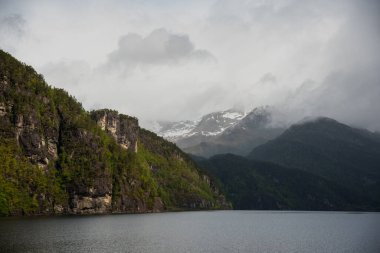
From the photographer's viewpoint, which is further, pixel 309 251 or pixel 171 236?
pixel 171 236

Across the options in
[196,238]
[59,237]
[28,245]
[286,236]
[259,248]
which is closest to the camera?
[28,245]

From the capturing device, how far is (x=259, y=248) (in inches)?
4254

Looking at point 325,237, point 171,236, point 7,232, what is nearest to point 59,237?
point 7,232

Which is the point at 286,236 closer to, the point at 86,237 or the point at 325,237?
the point at 325,237

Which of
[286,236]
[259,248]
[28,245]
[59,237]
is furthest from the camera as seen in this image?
[286,236]

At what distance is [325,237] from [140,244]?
5562 cm

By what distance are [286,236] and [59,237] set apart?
63.5m

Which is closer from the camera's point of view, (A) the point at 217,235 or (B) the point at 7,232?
(B) the point at 7,232

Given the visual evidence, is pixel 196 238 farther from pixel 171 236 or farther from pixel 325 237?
pixel 325 237

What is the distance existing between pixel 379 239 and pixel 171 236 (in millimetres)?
54953

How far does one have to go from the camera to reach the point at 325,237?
136750 millimetres

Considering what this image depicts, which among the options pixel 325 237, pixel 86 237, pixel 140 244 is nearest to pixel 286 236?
pixel 325 237

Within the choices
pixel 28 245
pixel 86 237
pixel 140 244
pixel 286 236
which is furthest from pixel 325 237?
pixel 28 245

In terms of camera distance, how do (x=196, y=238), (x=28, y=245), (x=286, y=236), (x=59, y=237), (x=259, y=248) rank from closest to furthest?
1. (x=28, y=245)
2. (x=259, y=248)
3. (x=59, y=237)
4. (x=196, y=238)
5. (x=286, y=236)
